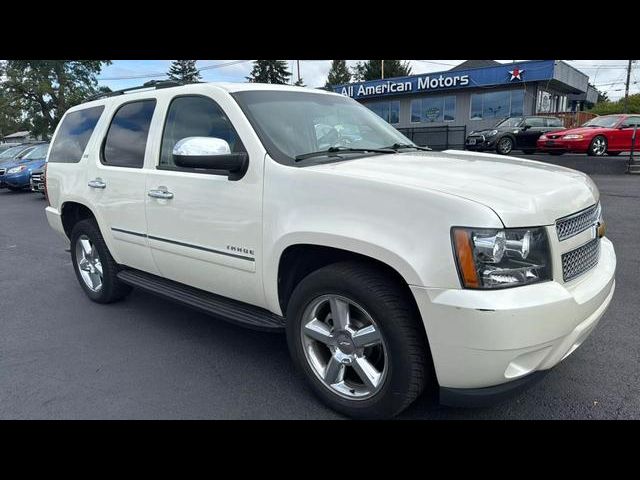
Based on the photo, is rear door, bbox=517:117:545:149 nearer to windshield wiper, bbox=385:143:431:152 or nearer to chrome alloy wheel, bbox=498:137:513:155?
chrome alloy wheel, bbox=498:137:513:155

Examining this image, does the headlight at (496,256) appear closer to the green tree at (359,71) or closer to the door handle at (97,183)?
the door handle at (97,183)

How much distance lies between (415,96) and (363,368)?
27.8 m

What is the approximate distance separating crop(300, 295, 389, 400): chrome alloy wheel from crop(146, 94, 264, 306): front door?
462 mm

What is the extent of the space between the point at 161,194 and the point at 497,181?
2.33m

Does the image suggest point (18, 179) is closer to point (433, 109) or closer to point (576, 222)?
point (576, 222)

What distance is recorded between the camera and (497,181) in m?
2.39

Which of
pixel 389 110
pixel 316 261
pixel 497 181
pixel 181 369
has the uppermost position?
pixel 389 110

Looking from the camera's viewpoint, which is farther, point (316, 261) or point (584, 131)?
point (584, 131)

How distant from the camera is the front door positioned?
288 cm

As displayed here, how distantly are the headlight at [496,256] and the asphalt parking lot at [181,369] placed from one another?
101 cm

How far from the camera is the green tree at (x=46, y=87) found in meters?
39.0

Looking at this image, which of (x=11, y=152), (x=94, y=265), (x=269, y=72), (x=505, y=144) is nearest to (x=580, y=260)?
(x=94, y=265)

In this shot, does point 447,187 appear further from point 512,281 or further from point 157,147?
point 157,147

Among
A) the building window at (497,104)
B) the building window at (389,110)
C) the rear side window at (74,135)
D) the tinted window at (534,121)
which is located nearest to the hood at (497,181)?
the rear side window at (74,135)
